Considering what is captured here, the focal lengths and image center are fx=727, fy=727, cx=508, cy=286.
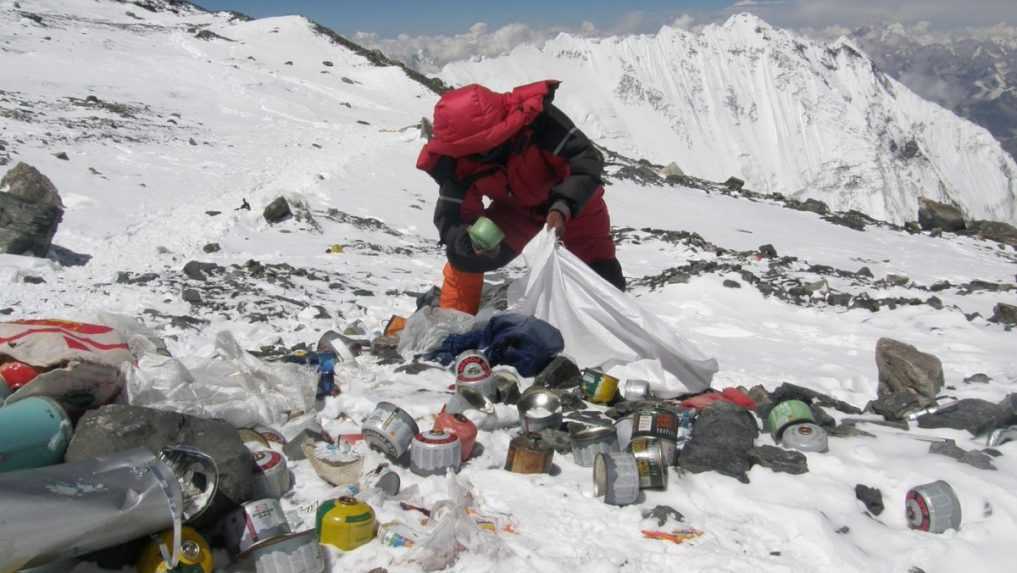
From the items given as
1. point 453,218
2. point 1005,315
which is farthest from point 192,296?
point 1005,315

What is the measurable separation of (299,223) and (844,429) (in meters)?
8.59

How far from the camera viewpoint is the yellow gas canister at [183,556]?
2.21 metres

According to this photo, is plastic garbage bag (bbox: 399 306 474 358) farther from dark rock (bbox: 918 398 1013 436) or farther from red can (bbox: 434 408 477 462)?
dark rock (bbox: 918 398 1013 436)

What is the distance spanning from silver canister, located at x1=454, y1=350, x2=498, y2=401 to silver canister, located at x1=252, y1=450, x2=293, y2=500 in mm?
1195

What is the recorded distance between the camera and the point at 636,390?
4.19m

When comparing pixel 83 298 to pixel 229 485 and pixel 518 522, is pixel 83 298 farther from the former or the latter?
pixel 518 522

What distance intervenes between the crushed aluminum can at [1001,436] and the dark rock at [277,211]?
924 cm

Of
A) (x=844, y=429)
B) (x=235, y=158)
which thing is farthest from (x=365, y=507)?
(x=235, y=158)

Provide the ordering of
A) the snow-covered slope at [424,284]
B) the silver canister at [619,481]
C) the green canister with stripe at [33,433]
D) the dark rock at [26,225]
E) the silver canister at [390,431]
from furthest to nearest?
1. the dark rock at [26,225]
2. the silver canister at [390,431]
3. the silver canister at [619,481]
4. the snow-covered slope at [424,284]
5. the green canister with stripe at [33,433]

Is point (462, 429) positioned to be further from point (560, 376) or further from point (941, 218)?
point (941, 218)

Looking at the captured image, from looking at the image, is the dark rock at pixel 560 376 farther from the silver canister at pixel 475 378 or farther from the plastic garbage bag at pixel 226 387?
the plastic garbage bag at pixel 226 387

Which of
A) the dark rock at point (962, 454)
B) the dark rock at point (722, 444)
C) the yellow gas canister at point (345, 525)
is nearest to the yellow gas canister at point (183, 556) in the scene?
the yellow gas canister at point (345, 525)

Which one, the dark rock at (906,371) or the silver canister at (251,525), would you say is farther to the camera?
A: the dark rock at (906,371)

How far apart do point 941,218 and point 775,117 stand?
144 m
